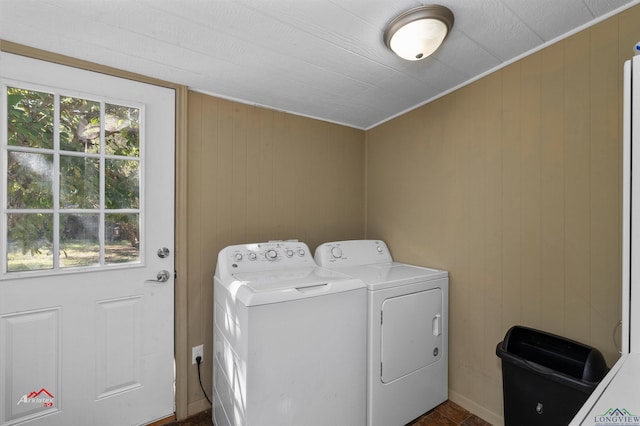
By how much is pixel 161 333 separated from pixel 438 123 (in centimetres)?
224

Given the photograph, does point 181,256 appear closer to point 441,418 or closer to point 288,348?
point 288,348

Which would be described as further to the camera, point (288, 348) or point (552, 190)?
point (552, 190)

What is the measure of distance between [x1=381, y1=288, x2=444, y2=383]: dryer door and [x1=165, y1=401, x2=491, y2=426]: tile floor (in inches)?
12.5

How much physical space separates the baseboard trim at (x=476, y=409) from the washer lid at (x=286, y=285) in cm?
107

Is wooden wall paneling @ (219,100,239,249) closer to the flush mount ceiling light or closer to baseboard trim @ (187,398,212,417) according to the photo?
baseboard trim @ (187,398,212,417)

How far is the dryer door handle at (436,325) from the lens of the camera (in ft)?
5.92

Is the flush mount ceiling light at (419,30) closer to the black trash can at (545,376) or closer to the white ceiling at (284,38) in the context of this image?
the white ceiling at (284,38)

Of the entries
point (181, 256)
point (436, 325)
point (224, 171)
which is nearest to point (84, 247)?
point (181, 256)

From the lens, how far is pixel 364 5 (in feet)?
3.77

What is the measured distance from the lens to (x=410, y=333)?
66.4 inches

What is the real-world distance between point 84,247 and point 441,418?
228cm

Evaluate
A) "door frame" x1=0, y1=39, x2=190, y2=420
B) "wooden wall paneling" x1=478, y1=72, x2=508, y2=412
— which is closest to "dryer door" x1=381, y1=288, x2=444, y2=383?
"wooden wall paneling" x1=478, y1=72, x2=508, y2=412

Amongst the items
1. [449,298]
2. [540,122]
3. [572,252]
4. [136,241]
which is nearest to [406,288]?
[449,298]

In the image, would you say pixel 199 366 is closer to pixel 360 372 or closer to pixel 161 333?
pixel 161 333
